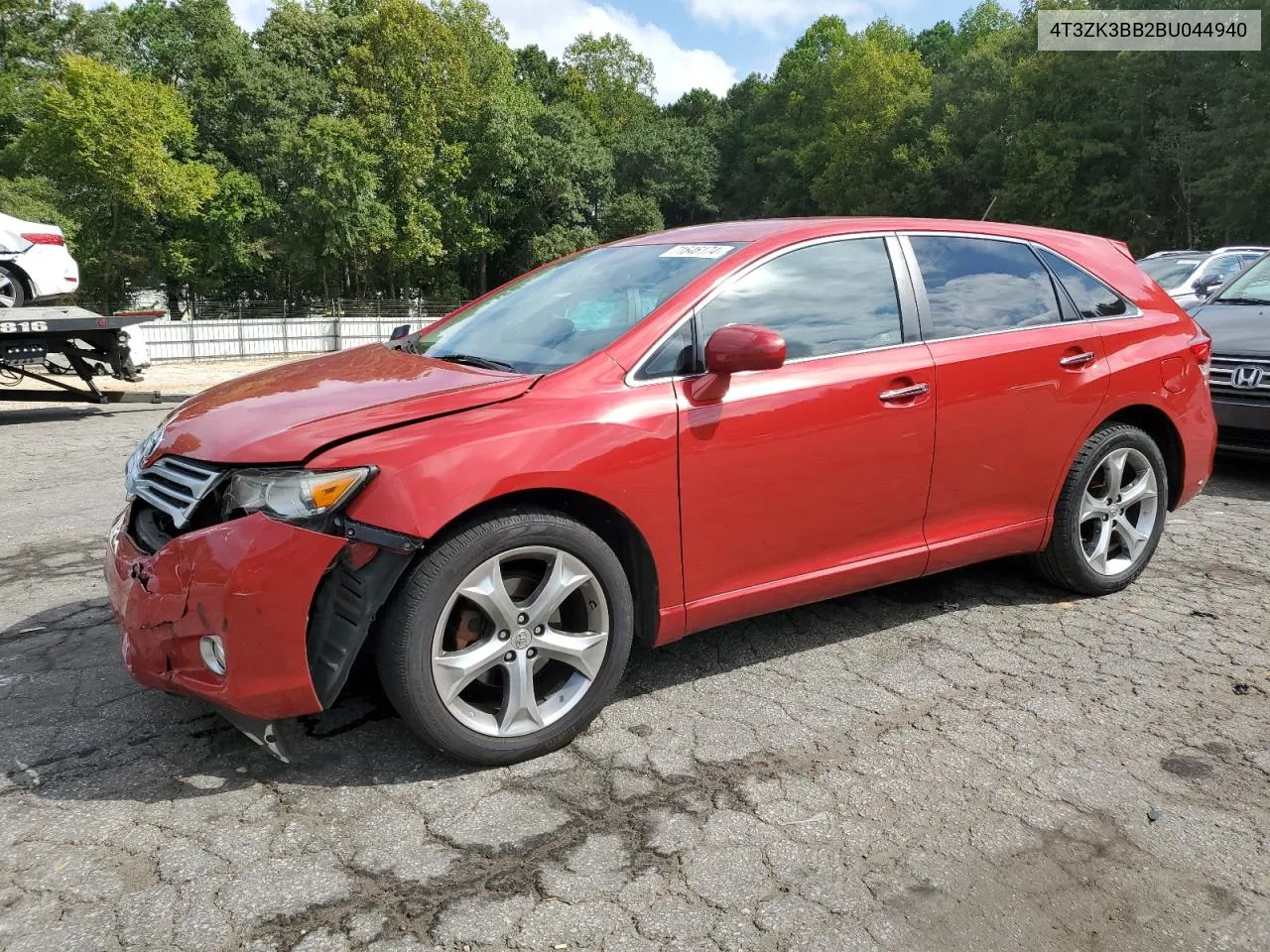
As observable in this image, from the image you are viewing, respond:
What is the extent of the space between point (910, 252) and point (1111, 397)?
1.13 metres

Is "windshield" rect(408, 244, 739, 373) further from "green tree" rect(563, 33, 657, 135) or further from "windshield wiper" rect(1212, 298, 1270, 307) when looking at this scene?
"green tree" rect(563, 33, 657, 135)

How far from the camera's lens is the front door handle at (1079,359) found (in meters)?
4.04

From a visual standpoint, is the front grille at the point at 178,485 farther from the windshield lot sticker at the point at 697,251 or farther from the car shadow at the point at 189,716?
the windshield lot sticker at the point at 697,251

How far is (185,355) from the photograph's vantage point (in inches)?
922

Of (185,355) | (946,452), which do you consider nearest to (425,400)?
(946,452)

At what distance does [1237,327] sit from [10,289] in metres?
11.6

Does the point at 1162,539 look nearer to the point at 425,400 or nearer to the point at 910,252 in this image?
the point at 910,252

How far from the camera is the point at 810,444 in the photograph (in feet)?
11.1

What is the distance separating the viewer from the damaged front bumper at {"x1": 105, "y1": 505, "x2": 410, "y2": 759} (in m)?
2.60

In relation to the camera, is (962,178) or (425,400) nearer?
(425,400)

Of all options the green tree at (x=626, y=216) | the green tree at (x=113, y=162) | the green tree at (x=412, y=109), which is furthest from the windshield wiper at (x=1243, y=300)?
the green tree at (x=626, y=216)

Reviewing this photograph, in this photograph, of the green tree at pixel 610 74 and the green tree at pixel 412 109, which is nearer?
the green tree at pixel 412 109

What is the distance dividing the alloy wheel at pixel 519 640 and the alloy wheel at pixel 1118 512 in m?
2.41

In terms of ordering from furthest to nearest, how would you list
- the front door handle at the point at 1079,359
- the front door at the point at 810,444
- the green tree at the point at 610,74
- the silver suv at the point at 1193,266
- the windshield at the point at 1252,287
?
the green tree at the point at 610,74 → the silver suv at the point at 1193,266 → the windshield at the point at 1252,287 → the front door handle at the point at 1079,359 → the front door at the point at 810,444
